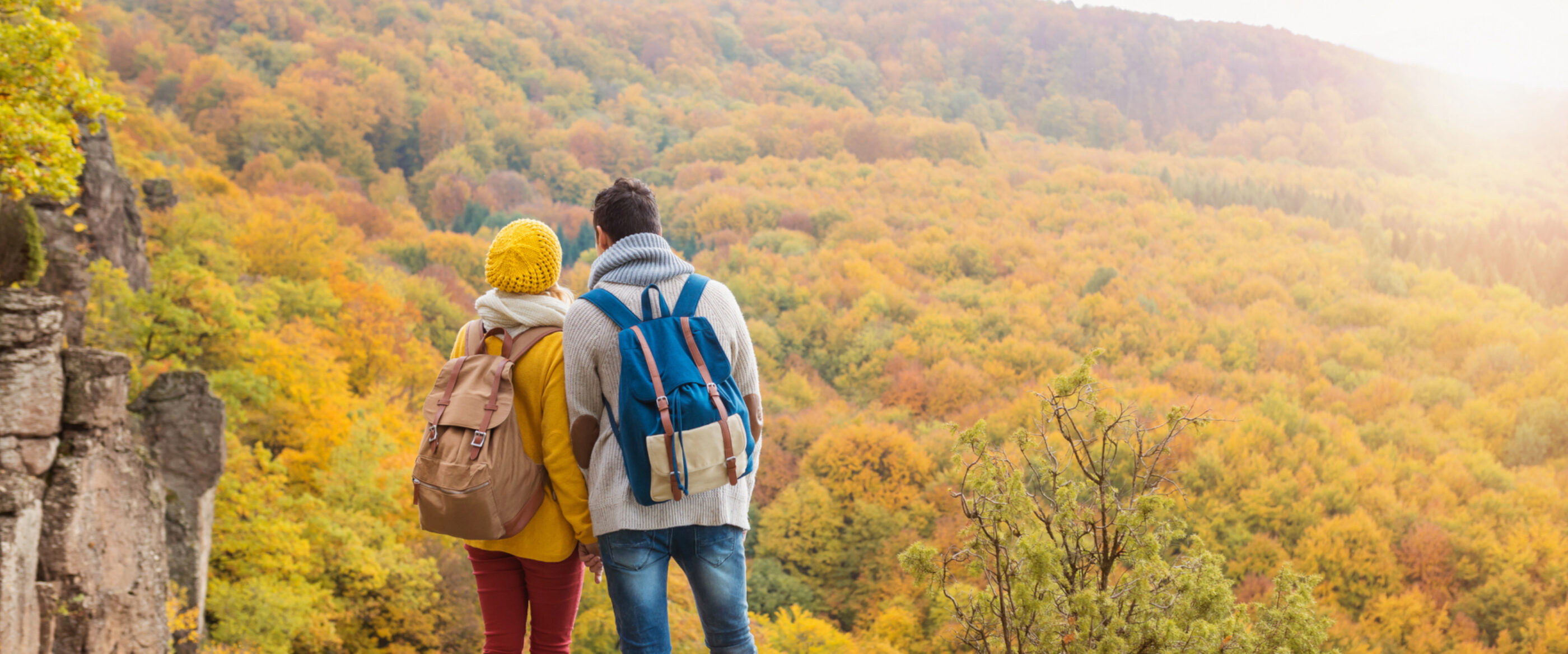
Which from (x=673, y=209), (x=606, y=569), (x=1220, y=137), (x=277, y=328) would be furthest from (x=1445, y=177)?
(x=606, y=569)

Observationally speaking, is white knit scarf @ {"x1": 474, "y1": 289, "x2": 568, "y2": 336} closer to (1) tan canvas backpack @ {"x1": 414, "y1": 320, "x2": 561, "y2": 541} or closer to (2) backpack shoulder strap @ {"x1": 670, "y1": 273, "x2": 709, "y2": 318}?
(1) tan canvas backpack @ {"x1": 414, "y1": 320, "x2": 561, "y2": 541}

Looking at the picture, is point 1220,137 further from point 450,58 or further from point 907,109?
point 450,58

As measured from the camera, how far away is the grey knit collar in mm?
2230

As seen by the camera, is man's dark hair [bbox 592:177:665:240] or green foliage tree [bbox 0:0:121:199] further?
green foliage tree [bbox 0:0:121:199]

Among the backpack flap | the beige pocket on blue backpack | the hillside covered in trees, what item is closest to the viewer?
the beige pocket on blue backpack

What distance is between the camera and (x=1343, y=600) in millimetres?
23125

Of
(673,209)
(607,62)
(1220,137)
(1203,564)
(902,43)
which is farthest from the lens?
(902,43)

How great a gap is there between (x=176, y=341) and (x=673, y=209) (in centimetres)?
5191

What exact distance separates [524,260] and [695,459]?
78 centimetres

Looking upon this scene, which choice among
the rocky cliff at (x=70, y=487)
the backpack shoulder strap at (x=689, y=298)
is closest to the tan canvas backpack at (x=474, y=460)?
the backpack shoulder strap at (x=689, y=298)

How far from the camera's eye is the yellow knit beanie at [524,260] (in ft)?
7.70

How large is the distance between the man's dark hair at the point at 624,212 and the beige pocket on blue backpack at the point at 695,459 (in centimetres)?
57

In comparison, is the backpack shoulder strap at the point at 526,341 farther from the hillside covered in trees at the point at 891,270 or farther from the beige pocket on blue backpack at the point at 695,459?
the hillside covered in trees at the point at 891,270

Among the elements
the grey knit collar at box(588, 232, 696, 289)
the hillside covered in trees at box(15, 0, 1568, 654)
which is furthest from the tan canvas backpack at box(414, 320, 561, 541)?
the hillside covered in trees at box(15, 0, 1568, 654)
